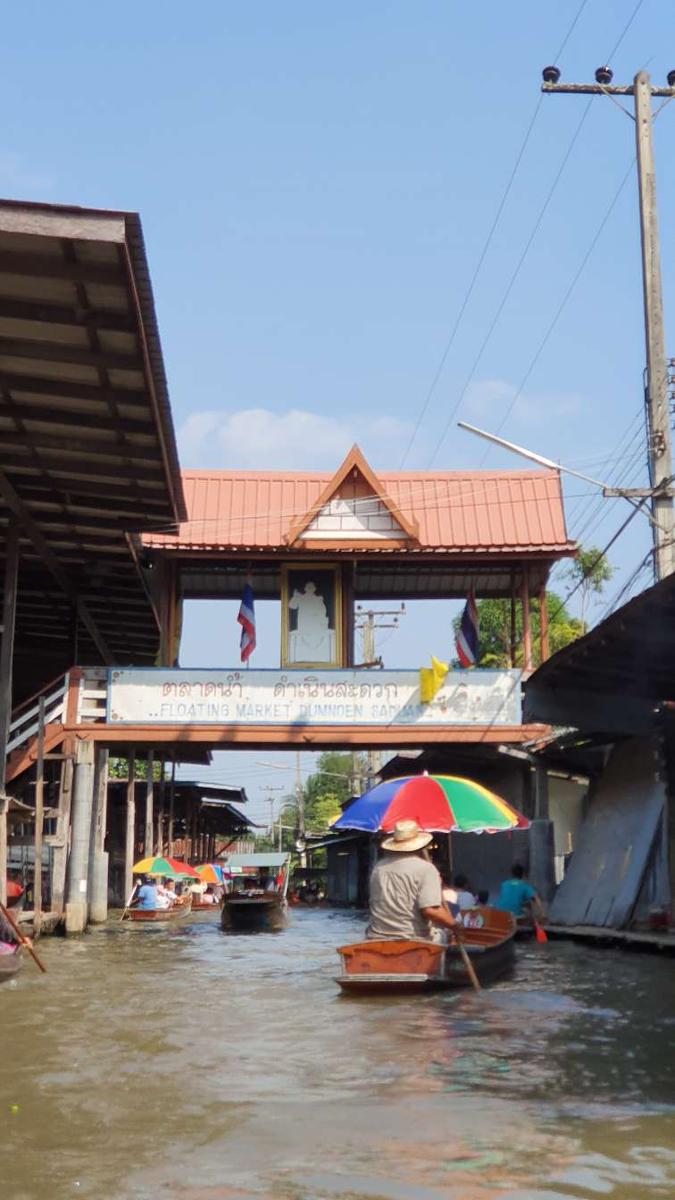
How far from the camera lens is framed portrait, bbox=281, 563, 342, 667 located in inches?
907

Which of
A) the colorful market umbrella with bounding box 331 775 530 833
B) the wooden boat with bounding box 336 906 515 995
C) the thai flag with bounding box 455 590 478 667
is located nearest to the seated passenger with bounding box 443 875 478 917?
the colorful market umbrella with bounding box 331 775 530 833

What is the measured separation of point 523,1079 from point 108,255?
7.12m

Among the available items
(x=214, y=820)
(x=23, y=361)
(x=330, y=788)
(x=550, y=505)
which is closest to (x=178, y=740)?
(x=550, y=505)

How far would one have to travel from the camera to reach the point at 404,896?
12.4m

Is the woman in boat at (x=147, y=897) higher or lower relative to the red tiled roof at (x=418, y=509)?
lower

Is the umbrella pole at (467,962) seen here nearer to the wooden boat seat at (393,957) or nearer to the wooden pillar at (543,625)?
the wooden boat seat at (393,957)

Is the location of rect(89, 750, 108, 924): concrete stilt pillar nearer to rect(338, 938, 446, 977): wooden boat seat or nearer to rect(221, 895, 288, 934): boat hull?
rect(221, 895, 288, 934): boat hull

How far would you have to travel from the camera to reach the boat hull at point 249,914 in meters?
25.2

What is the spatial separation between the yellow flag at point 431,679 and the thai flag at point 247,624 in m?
3.23

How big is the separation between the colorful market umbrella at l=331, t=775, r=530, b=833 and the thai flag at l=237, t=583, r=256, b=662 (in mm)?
7434

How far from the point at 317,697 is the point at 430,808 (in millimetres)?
6690

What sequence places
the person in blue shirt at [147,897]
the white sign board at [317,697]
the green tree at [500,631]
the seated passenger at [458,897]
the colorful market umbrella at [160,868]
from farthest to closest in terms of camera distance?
the green tree at [500,631], the colorful market umbrella at [160,868], the person in blue shirt at [147,897], the white sign board at [317,697], the seated passenger at [458,897]

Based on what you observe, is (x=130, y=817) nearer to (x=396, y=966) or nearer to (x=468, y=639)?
(x=468, y=639)

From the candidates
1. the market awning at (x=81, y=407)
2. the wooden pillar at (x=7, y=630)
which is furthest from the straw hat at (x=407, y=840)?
the wooden pillar at (x=7, y=630)
